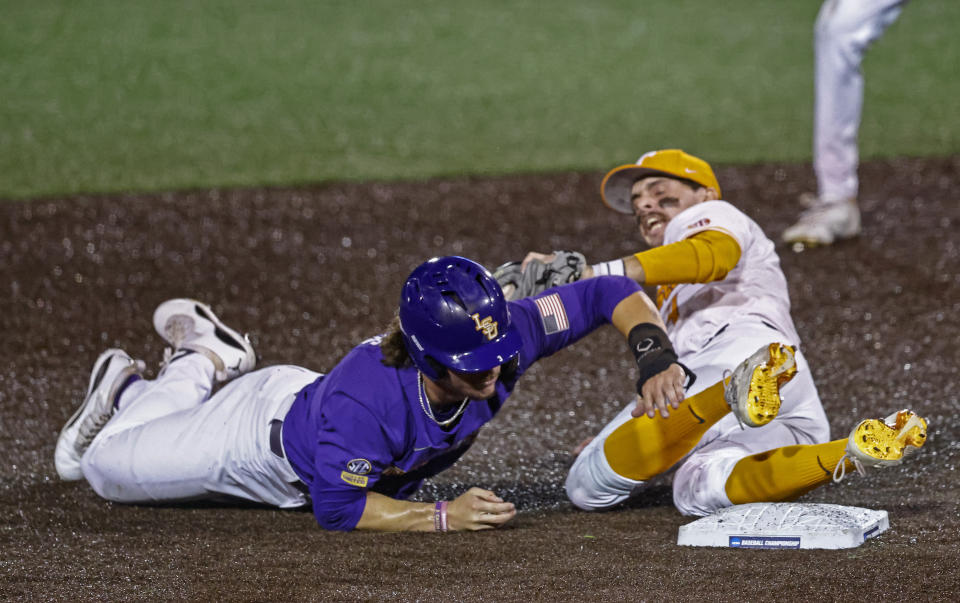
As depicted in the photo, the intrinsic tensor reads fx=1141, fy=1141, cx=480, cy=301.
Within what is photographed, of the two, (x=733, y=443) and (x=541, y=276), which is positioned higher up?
(x=541, y=276)

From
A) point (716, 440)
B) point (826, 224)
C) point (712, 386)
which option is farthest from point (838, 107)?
point (712, 386)

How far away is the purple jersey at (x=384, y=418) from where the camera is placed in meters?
3.04

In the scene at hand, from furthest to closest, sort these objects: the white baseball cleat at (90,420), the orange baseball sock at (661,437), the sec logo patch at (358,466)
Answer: the white baseball cleat at (90,420), the orange baseball sock at (661,437), the sec logo patch at (358,466)

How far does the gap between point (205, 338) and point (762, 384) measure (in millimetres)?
2210

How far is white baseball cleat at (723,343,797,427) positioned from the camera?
2.90 meters

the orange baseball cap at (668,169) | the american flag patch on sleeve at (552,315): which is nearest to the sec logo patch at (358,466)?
the american flag patch on sleeve at (552,315)

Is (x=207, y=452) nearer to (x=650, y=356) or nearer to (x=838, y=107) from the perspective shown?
(x=650, y=356)

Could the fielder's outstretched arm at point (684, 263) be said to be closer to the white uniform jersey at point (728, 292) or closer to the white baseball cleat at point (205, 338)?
the white uniform jersey at point (728, 292)

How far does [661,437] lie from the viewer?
3.31 metres

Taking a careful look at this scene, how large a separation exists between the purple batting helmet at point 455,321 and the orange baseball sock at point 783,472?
32.1 inches

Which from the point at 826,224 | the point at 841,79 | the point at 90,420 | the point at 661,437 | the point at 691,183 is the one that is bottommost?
the point at 661,437

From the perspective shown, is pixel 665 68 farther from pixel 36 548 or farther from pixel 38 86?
pixel 36 548

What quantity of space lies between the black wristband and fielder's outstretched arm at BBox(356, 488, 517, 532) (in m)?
0.51

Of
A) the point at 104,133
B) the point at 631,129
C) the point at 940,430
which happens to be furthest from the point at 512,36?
the point at 940,430
